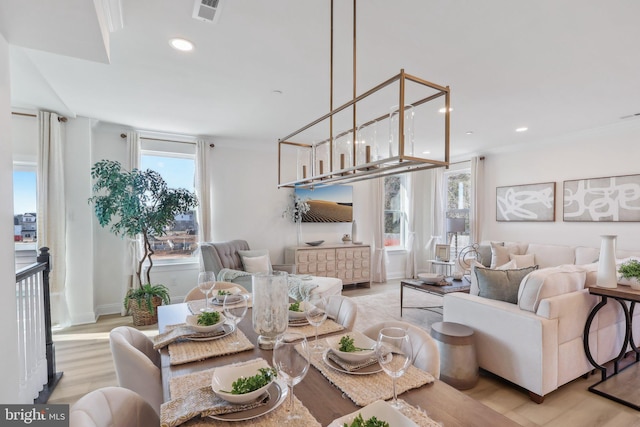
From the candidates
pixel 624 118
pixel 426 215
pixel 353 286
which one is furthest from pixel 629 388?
pixel 426 215

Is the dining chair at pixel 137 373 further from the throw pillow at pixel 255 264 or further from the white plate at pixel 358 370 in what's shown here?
the throw pillow at pixel 255 264

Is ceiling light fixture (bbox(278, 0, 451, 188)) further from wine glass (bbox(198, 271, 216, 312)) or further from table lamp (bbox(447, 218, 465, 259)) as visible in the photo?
table lamp (bbox(447, 218, 465, 259))

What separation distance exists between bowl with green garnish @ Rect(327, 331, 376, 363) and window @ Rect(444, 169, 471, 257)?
17.7ft

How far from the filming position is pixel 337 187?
609 cm

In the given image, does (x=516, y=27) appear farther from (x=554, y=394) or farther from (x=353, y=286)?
(x=353, y=286)

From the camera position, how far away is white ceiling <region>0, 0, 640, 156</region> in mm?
1811

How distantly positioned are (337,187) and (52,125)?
438cm

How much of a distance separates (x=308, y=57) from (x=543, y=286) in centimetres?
255

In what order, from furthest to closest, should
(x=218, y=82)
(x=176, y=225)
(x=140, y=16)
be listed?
(x=176, y=225) → (x=218, y=82) → (x=140, y=16)

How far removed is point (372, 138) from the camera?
5.32 ft

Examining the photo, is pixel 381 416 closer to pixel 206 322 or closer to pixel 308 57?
pixel 206 322

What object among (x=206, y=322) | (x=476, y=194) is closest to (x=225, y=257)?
(x=206, y=322)

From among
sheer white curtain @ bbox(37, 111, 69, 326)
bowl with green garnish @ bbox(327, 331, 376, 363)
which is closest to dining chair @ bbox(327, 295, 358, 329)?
bowl with green garnish @ bbox(327, 331, 376, 363)

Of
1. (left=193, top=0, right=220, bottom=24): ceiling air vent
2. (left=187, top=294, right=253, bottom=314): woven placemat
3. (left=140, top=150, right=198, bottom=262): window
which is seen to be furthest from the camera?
(left=140, top=150, right=198, bottom=262): window
